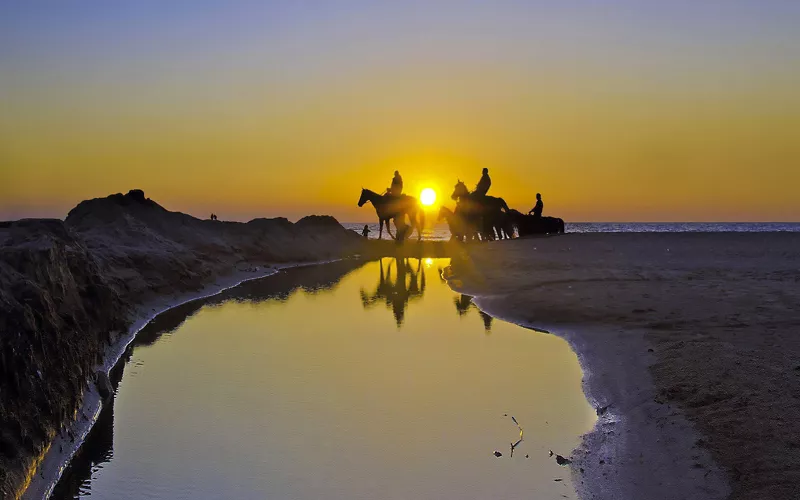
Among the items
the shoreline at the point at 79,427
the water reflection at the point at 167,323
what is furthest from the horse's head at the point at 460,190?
the shoreline at the point at 79,427

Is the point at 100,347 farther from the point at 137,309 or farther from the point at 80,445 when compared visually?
the point at 137,309

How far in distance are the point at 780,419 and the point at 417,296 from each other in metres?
14.1

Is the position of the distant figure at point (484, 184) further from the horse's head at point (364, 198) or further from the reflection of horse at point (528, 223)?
the horse's head at point (364, 198)

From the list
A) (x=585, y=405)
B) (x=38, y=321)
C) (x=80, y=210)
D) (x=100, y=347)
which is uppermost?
(x=80, y=210)

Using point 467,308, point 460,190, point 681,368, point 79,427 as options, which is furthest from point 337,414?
point 460,190

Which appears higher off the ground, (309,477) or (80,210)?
(80,210)

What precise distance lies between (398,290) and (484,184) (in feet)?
63.4

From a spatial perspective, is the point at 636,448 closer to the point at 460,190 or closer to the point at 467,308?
the point at 467,308

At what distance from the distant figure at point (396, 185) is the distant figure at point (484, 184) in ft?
16.4

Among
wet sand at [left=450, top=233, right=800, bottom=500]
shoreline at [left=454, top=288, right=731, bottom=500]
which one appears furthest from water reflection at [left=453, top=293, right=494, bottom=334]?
shoreline at [left=454, top=288, right=731, bottom=500]

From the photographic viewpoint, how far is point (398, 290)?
22.0 meters

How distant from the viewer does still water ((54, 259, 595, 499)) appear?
658cm

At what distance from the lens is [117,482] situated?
6.76 m

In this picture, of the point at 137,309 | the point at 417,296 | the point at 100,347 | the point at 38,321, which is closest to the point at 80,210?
the point at 137,309
